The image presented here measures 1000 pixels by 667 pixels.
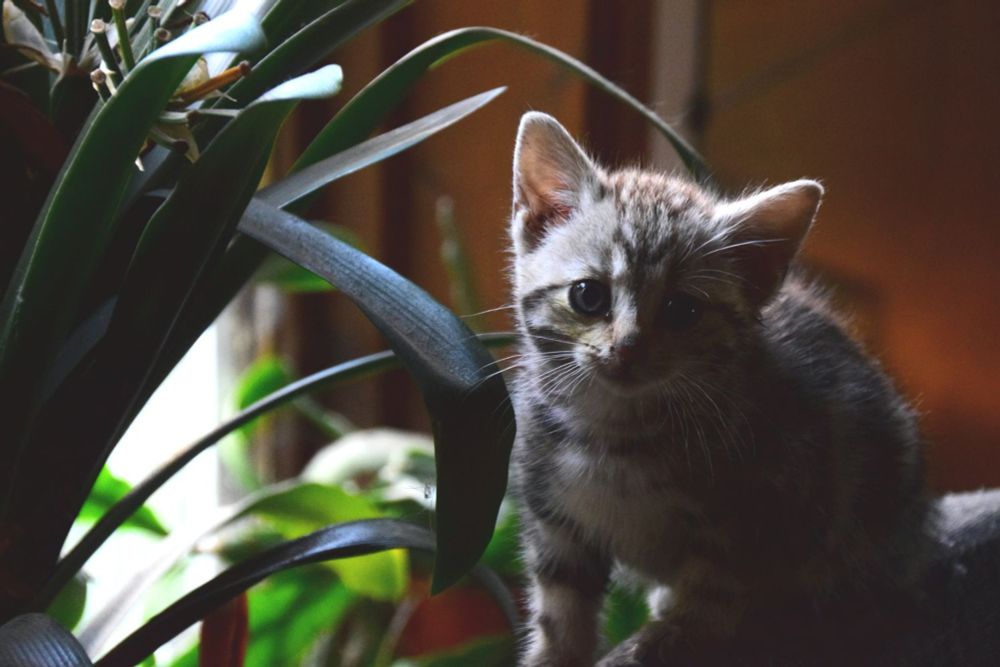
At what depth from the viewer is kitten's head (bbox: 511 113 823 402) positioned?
2.31ft

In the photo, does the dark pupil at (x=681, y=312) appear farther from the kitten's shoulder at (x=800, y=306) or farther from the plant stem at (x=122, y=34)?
the plant stem at (x=122, y=34)

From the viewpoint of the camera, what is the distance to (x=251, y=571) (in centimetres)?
67

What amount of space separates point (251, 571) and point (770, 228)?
442 millimetres

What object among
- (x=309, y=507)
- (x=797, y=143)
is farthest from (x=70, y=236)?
(x=797, y=143)

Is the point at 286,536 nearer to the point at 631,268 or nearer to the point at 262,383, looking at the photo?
the point at 262,383

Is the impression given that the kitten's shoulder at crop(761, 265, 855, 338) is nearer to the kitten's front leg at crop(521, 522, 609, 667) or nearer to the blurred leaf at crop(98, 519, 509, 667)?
the kitten's front leg at crop(521, 522, 609, 667)

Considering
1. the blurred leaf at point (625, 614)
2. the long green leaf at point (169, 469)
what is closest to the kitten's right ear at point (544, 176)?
the long green leaf at point (169, 469)

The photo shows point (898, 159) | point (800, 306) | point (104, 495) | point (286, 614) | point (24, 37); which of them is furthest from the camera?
point (898, 159)

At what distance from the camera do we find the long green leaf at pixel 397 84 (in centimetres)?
68

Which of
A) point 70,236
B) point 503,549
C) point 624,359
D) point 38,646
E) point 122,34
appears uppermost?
point 122,34

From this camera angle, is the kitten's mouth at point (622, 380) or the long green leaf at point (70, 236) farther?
the kitten's mouth at point (622, 380)

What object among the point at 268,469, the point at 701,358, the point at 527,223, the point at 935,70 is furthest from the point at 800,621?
the point at 268,469

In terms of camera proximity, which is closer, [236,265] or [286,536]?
[236,265]

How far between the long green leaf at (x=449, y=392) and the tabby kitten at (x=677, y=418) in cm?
19
